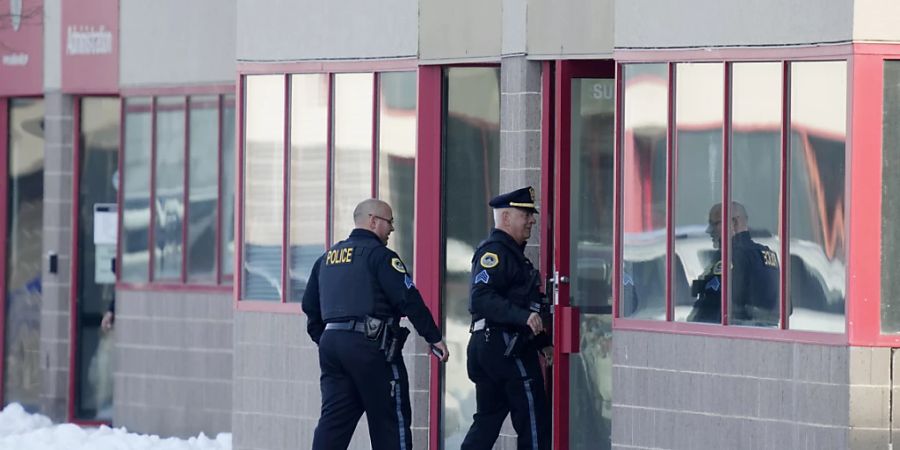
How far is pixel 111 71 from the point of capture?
59.8ft

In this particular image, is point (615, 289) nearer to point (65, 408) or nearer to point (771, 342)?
point (771, 342)

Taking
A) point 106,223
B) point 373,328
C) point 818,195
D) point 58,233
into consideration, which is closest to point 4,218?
A: point 58,233

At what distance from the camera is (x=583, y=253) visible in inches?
535

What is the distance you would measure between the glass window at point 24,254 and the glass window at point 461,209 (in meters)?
6.55

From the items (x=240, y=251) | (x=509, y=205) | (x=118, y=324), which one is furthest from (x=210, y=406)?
(x=509, y=205)

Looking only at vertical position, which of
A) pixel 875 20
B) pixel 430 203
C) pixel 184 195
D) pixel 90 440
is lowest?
pixel 90 440

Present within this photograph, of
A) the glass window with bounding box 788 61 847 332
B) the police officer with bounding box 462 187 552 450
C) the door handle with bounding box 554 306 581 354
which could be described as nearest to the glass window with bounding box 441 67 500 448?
the door handle with bounding box 554 306 581 354

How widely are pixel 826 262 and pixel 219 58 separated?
7.05m

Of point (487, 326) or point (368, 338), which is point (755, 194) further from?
point (368, 338)

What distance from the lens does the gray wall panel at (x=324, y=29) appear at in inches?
565

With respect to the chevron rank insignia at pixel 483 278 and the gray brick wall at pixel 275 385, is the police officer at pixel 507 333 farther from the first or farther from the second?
the gray brick wall at pixel 275 385

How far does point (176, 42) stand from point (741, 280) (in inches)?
276

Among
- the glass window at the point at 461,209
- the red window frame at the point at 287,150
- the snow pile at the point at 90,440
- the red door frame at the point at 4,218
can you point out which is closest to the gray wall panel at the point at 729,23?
the glass window at the point at 461,209

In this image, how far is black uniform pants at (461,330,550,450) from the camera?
12.8m
